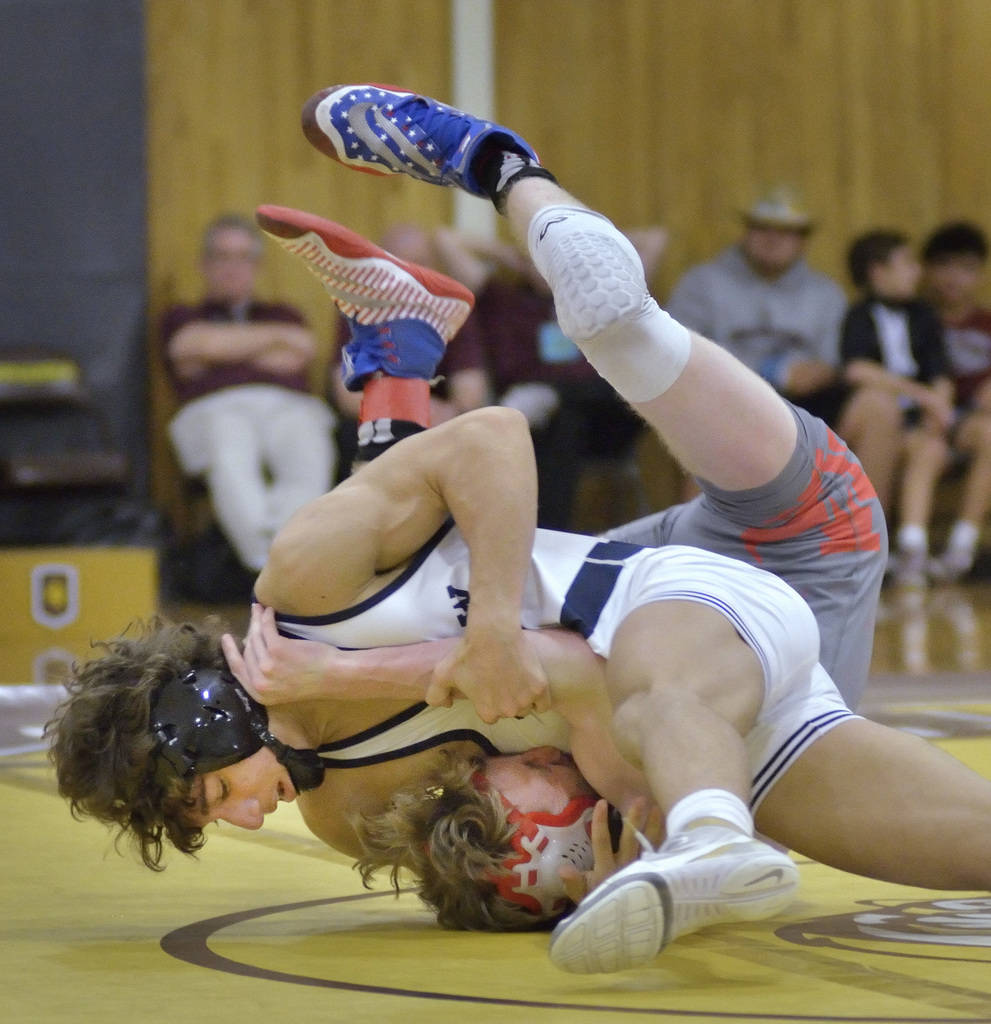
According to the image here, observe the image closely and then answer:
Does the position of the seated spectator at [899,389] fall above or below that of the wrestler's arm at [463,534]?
above

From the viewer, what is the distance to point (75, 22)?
7188 mm

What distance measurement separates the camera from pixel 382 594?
2264 mm

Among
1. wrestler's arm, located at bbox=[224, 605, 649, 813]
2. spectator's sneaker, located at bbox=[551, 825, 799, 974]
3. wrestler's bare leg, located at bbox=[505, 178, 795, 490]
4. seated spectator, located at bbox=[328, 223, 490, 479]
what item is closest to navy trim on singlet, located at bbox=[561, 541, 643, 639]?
wrestler's arm, located at bbox=[224, 605, 649, 813]

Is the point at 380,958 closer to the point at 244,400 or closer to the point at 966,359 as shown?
the point at 244,400

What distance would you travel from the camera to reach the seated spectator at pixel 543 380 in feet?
22.3

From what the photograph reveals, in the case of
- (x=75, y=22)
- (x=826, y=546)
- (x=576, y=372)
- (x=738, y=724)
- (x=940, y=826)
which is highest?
(x=75, y=22)

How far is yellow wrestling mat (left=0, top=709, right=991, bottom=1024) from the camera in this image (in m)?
1.73

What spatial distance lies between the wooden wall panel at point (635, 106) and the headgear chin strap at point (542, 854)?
5.54m

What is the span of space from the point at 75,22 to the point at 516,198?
5201 millimetres

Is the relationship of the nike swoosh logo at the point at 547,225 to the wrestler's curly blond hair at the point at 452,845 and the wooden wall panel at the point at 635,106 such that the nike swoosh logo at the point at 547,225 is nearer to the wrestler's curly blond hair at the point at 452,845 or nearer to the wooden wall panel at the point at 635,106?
the wrestler's curly blond hair at the point at 452,845

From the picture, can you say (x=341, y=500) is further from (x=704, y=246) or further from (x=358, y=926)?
(x=704, y=246)

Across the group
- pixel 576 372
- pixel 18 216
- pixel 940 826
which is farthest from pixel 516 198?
pixel 18 216

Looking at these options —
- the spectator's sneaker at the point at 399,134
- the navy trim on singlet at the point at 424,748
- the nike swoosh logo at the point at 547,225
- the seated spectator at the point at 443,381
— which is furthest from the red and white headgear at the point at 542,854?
the seated spectator at the point at 443,381

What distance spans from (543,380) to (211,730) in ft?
15.9
